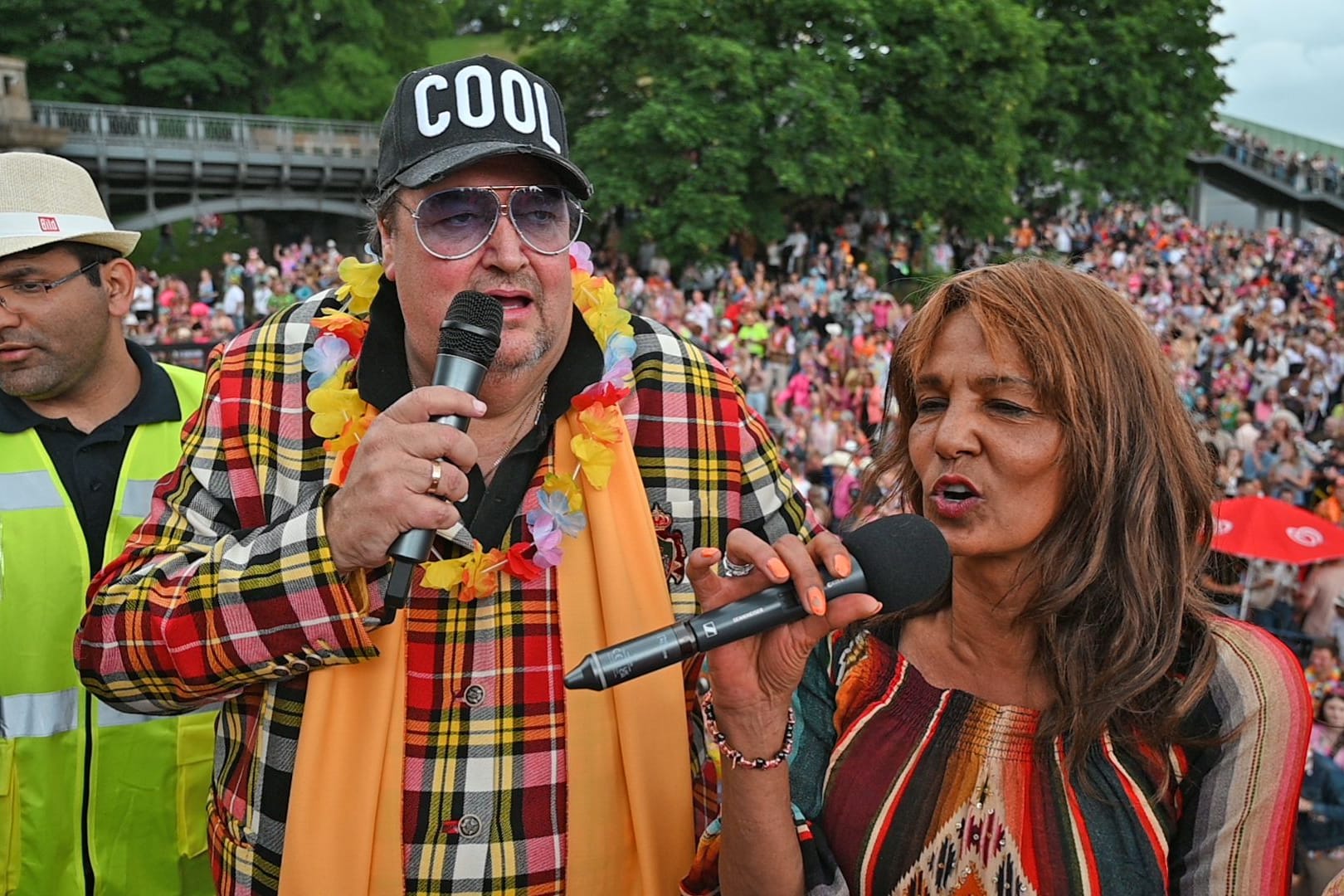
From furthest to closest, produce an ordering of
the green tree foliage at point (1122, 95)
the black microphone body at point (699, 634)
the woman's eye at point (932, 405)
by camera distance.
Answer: the green tree foliage at point (1122, 95)
the woman's eye at point (932, 405)
the black microphone body at point (699, 634)

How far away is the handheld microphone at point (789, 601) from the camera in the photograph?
4.88 ft

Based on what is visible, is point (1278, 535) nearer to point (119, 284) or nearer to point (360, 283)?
point (360, 283)

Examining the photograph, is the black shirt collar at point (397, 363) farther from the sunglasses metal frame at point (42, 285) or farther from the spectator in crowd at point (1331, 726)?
the spectator in crowd at point (1331, 726)

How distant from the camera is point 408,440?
5.35 ft

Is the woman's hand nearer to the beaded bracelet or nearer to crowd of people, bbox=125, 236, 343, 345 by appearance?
the beaded bracelet

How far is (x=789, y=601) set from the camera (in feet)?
5.33

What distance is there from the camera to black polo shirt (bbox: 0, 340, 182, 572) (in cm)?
286

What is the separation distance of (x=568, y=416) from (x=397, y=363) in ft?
1.18

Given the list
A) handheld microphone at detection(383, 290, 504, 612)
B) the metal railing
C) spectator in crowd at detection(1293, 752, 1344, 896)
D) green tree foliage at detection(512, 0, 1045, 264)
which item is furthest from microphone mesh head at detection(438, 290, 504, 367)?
the metal railing

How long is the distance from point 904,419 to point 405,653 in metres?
1.08

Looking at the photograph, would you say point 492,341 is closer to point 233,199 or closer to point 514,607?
point 514,607

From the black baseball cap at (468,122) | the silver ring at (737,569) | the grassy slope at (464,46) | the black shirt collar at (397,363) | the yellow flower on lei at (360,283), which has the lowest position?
the silver ring at (737,569)

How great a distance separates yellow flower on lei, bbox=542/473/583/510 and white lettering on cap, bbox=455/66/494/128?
69 cm

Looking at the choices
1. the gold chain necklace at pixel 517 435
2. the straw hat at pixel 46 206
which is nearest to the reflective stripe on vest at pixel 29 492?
the straw hat at pixel 46 206
